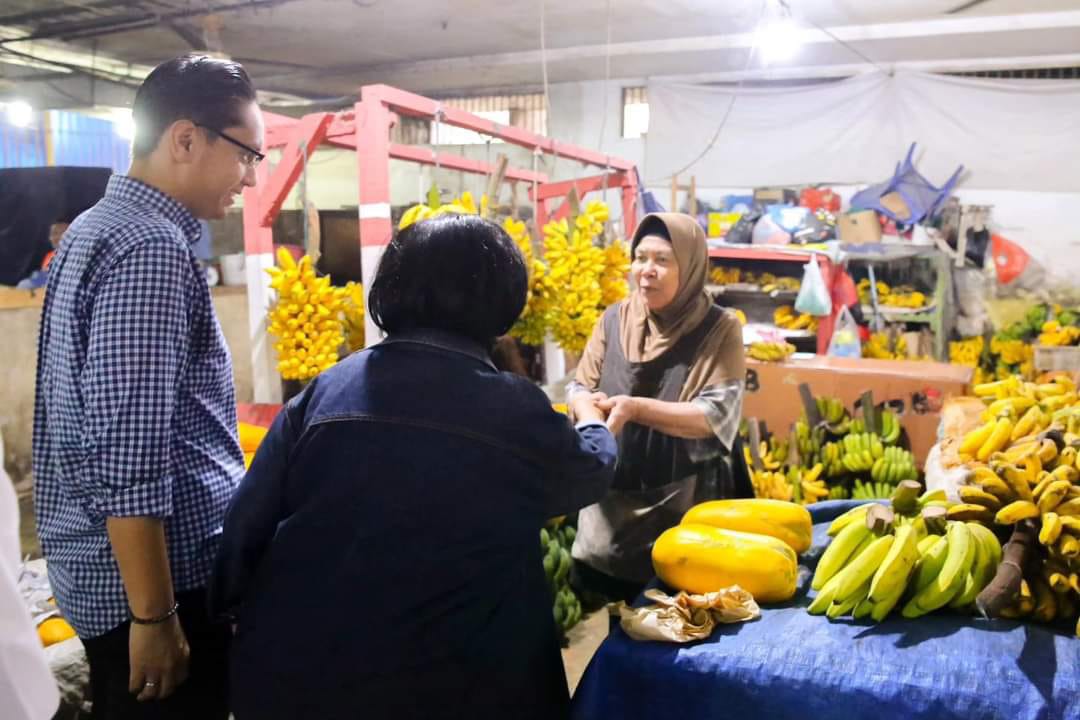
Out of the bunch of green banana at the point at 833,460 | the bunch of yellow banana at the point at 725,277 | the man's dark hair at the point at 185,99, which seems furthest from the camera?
the bunch of yellow banana at the point at 725,277

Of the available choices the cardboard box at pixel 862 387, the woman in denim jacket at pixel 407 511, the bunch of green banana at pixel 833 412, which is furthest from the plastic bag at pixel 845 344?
the woman in denim jacket at pixel 407 511

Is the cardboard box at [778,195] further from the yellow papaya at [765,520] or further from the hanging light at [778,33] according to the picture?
the yellow papaya at [765,520]

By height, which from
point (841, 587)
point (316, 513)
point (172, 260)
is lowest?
point (841, 587)

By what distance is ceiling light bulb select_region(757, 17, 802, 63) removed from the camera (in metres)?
7.30

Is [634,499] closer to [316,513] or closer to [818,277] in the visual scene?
[316,513]

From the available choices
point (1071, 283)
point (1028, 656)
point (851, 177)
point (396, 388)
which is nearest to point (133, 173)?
point (396, 388)

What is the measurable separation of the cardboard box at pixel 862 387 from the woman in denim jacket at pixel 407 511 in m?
3.83

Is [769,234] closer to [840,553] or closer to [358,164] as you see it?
[358,164]

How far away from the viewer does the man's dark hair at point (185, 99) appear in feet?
4.33

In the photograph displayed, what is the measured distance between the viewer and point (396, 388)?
1.21m

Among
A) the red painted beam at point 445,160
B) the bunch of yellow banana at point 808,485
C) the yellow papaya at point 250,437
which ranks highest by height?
the red painted beam at point 445,160

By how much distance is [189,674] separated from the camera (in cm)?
139

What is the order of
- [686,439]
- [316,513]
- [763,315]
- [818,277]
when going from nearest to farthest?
[316,513]
[686,439]
[818,277]
[763,315]

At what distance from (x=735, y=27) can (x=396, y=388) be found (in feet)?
25.2
